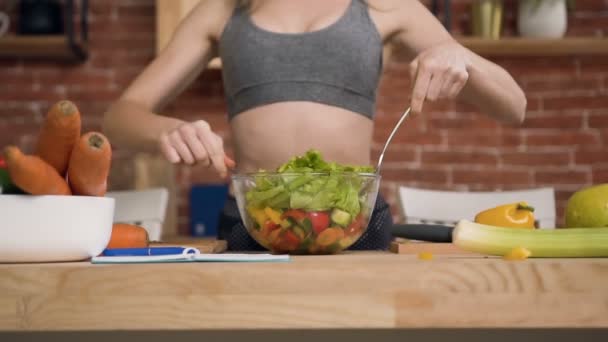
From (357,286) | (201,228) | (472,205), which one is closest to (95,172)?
(357,286)

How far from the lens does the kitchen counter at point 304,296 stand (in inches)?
27.0

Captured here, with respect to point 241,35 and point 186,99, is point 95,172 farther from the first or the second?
point 186,99

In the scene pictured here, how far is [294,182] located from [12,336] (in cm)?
34

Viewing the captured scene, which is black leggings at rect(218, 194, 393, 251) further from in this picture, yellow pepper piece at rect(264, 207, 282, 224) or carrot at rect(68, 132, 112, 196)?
carrot at rect(68, 132, 112, 196)

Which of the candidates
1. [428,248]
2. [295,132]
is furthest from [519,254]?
[295,132]

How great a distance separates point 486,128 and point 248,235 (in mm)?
1732

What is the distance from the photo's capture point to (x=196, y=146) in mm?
942

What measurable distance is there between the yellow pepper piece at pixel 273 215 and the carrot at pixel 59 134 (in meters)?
0.23

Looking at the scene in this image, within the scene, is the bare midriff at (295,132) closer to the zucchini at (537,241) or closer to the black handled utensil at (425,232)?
the black handled utensil at (425,232)

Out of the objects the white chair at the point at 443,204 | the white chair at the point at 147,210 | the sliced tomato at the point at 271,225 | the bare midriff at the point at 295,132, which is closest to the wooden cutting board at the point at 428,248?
the sliced tomato at the point at 271,225

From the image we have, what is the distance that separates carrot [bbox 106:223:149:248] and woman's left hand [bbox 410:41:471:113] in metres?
0.38

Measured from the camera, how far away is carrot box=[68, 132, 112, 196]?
0.77m

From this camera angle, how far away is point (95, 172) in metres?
0.79

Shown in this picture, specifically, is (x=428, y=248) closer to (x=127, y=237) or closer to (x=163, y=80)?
(x=127, y=237)
